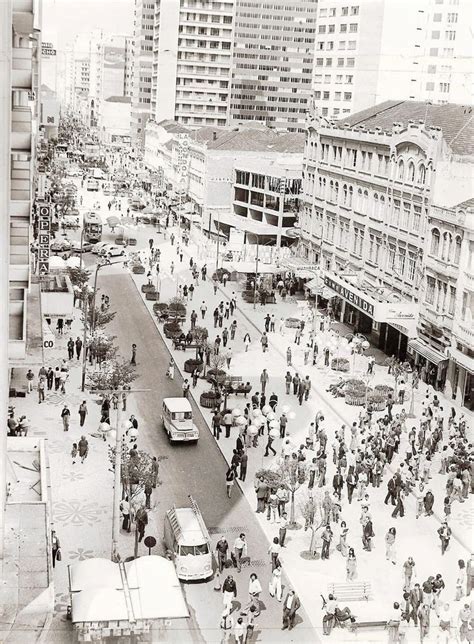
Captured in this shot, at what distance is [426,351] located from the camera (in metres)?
48.8

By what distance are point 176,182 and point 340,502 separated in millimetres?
86796

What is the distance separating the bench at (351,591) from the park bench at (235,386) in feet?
60.8

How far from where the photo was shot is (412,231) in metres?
53.8

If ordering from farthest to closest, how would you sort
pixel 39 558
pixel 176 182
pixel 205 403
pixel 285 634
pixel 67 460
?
pixel 176 182, pixel 205 403, pixel 67 460, pixel 285 634, pixel 39 558

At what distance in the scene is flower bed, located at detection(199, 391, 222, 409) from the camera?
42531 mm

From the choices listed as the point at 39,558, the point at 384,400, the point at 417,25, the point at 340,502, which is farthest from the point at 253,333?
the point at 417,25

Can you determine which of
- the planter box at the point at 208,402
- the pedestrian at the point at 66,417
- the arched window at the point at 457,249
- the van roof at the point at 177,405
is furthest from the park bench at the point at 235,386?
the arched window at the point at 457,249

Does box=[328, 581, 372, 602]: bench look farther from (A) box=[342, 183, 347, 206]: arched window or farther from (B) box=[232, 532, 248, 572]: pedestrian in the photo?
(A) box=[342, 183, 347, 206]: arched window

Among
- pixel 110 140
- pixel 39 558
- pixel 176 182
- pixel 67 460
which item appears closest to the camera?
pixel 39 558

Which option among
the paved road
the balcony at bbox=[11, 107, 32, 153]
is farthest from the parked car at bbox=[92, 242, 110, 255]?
the balcony at bbox=[11, 107, 32, 153]

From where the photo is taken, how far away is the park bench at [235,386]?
44.1m

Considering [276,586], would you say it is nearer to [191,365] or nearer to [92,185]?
[191,365]

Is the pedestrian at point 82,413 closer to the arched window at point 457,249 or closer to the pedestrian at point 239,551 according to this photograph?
the pedestrian at point 239,551

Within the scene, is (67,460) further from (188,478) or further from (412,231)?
(412,231)
